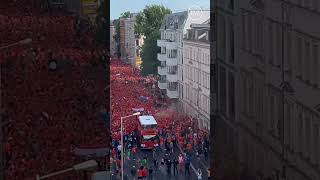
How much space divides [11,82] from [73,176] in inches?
54.9

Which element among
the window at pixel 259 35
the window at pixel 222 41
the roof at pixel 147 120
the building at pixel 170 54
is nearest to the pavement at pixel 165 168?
the roof at pixel 147 120

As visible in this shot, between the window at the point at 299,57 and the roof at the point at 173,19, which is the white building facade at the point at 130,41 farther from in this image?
the window at the point at 299,57

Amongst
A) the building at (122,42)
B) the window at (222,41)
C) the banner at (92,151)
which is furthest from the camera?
the building at (122,42)

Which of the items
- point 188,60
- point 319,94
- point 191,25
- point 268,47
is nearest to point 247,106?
point 268,47

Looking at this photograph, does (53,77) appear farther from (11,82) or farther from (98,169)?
(98,169)

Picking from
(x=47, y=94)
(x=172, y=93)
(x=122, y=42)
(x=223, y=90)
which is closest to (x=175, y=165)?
(x=172, y=93)

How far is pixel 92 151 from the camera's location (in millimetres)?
9625

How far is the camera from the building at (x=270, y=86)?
7961mm

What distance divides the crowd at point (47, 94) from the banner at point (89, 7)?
166 mm

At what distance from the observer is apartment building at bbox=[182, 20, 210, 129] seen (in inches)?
508

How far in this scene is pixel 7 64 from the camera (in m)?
9.39

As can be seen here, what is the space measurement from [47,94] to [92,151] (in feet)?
2.99

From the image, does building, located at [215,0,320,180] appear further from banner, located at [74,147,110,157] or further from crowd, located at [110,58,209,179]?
crowd, located at [110,58,209,179]

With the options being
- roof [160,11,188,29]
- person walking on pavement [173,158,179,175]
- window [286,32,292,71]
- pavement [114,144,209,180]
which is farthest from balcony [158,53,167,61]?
window [286,32,292,71]
